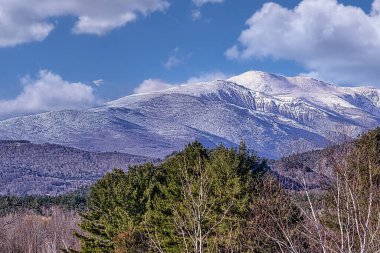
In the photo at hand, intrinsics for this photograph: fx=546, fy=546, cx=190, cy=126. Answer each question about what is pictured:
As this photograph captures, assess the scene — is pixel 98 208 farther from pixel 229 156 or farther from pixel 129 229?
pixel 229 156

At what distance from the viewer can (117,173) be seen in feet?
135

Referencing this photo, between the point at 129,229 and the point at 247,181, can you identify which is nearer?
the point at 247,181

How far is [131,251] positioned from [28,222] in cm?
7135

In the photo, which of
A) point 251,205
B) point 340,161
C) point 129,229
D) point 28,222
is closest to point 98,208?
point 129,229

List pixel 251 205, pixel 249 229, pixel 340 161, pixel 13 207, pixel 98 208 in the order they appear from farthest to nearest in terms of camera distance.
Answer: pixel 13 207, pixel 98 208, pixel 251 205, pixel 249 229, pixel 340 161

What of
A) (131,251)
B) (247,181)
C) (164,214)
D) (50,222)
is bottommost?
(50,222)

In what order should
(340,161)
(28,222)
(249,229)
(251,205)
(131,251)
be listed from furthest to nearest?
(28,222) → (131,251) → (251,205) → (249,229) → (340,161)

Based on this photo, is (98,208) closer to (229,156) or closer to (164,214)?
(164,214)

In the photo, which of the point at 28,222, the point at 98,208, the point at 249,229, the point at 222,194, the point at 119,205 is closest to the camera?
the point at 249,229

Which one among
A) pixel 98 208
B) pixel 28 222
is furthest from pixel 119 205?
pixel 28 222

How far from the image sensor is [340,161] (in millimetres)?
11328

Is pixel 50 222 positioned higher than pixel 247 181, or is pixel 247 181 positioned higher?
pixel 247 181

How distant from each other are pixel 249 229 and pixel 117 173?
731 inches

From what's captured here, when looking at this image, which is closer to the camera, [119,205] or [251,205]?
[251,205]
